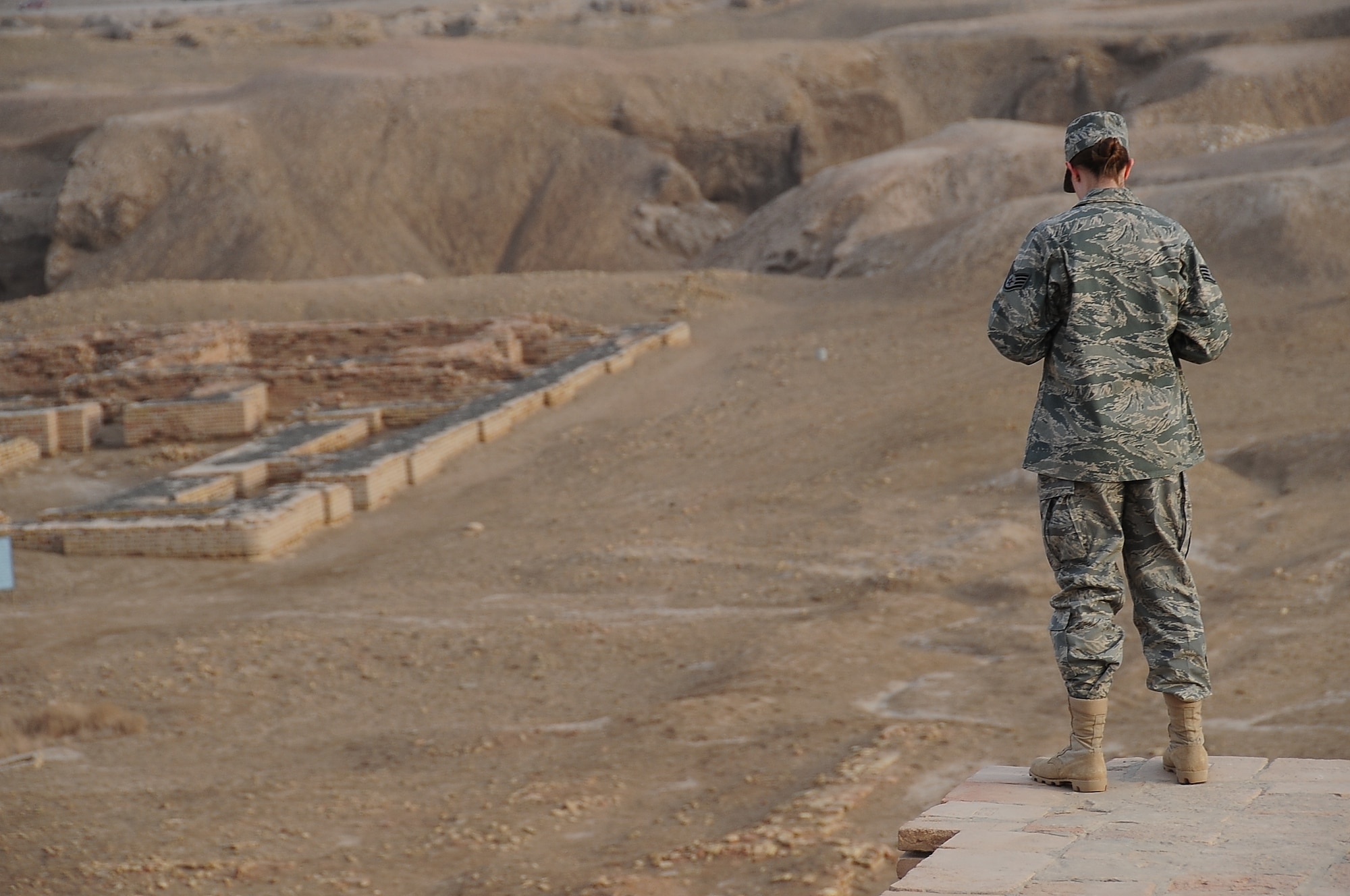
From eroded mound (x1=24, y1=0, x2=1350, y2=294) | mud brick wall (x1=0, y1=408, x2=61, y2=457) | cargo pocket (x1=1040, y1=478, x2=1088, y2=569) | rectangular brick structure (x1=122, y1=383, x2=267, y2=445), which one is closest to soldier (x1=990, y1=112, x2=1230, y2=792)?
cargo pocket (x1=1040, y1=478, x2=1088, y2=569)

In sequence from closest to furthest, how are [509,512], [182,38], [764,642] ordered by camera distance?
1. [764,642]
2. [509,512]
3. [182,38]

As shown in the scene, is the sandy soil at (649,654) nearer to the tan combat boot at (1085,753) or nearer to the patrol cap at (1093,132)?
the tan combat boot at (1085,753)

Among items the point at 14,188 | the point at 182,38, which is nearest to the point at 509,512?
the point at 14,188

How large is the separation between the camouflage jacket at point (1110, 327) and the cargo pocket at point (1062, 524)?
4 centimetres

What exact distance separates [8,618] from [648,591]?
3718 millimetres

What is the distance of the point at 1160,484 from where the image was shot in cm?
355

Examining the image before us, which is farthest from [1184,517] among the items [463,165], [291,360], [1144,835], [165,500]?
[463,165]

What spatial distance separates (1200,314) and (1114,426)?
0.39 metres

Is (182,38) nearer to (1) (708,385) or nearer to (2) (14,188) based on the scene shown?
(2) (14,188)

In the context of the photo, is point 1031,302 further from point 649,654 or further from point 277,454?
point 277,454

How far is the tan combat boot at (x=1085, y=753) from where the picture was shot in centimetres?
354

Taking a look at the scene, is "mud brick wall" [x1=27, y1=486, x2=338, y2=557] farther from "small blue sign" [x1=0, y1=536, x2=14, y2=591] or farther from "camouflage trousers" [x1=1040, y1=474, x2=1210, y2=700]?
"camouflage trousers" [x1=1040, y1=474, x2=1210, y2=700]

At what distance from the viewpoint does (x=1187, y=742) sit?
11.8 feet

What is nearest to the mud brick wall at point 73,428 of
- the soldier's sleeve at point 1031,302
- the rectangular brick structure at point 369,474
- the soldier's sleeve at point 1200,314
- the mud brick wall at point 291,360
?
the mud brick wall at point 291,360
